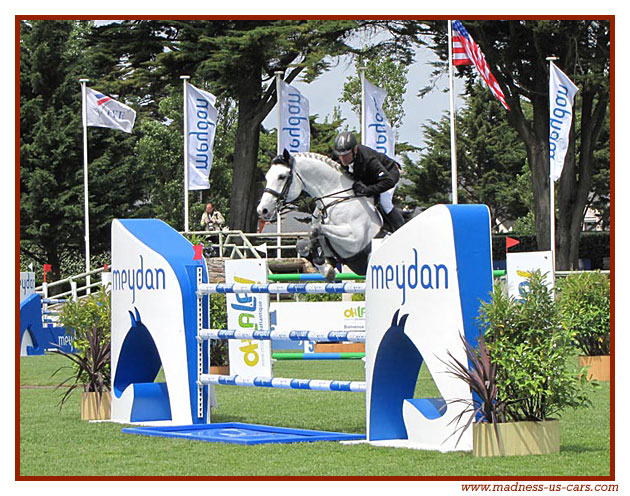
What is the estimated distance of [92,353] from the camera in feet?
33.5

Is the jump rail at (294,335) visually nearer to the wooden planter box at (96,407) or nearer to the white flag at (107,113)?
the wooden planter box at (96,407)

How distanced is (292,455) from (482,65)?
1692 cm

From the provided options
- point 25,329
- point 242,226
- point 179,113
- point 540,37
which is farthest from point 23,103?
point 25,329

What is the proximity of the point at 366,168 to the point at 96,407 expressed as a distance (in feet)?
11.5

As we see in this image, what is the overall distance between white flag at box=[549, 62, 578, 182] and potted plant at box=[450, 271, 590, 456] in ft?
55.0

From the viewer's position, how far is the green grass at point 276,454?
653 cm

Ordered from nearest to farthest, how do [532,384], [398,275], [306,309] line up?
[532,384] → [398,275] → [306,309]

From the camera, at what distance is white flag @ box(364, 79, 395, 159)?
86.1ft

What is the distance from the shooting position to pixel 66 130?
38.8 metres

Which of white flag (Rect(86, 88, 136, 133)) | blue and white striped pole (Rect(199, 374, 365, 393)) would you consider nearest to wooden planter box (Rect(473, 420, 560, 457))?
blue and white striped pole (Rect(199, 374, 365, 393))

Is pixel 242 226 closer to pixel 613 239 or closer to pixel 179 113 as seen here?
pixel 179 113

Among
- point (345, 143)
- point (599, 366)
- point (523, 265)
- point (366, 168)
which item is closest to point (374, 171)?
point (366, 168)

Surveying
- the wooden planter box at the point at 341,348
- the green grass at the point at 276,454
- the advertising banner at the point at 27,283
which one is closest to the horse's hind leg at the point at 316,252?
the green grass at the point at 276,454

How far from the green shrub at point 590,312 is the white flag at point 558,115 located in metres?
9.57
